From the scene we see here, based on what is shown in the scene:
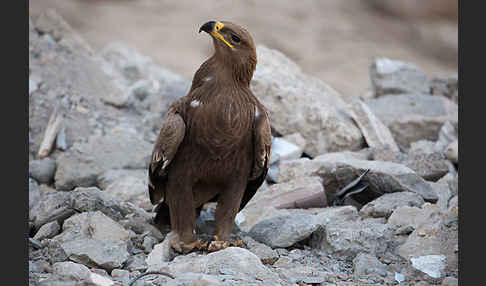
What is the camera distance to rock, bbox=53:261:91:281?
9.86 ft

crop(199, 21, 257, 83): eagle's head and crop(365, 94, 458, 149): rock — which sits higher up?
crop(199, 21, 257, 83): eagle's head

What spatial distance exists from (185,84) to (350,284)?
4.76 metres

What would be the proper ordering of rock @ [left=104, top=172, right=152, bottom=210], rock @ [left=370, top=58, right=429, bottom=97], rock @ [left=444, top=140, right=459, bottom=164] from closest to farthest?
rock @ [left=104, top=172, right=152, bottom=210] < rock @ [left=444, top=140, right=459, bottom=164] < rock @ [left=370, top=58, right=429, bottom=97]

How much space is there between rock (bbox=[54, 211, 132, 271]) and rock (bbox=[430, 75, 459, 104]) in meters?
4.96

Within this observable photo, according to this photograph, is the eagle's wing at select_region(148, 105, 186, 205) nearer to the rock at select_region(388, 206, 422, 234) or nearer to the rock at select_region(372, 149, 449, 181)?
the rock at select_region(388, 206, 422, 234)

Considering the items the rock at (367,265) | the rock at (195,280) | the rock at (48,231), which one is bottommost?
the rock at (48,231)

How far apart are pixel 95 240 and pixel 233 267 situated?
915mm

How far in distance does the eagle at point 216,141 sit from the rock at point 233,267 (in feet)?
1.42

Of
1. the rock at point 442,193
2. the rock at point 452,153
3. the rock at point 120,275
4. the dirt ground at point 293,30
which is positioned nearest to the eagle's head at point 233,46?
the rock at point 120,275

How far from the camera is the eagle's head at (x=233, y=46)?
3457 mm

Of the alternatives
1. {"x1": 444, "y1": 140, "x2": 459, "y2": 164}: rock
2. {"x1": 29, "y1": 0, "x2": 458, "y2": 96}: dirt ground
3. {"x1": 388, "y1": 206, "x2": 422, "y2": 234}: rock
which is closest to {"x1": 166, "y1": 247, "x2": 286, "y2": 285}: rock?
{"x1": 388, "y1": 206, "x2": 422, "y2": 234}: rock

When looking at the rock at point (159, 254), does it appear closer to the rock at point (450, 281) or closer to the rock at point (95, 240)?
the rock at point (95, 240)

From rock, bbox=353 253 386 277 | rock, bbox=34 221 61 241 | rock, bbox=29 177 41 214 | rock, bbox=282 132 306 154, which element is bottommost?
rock, bbox=29 177 41 214

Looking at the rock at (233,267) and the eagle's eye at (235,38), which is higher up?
the eagle's eye at (235,38)
